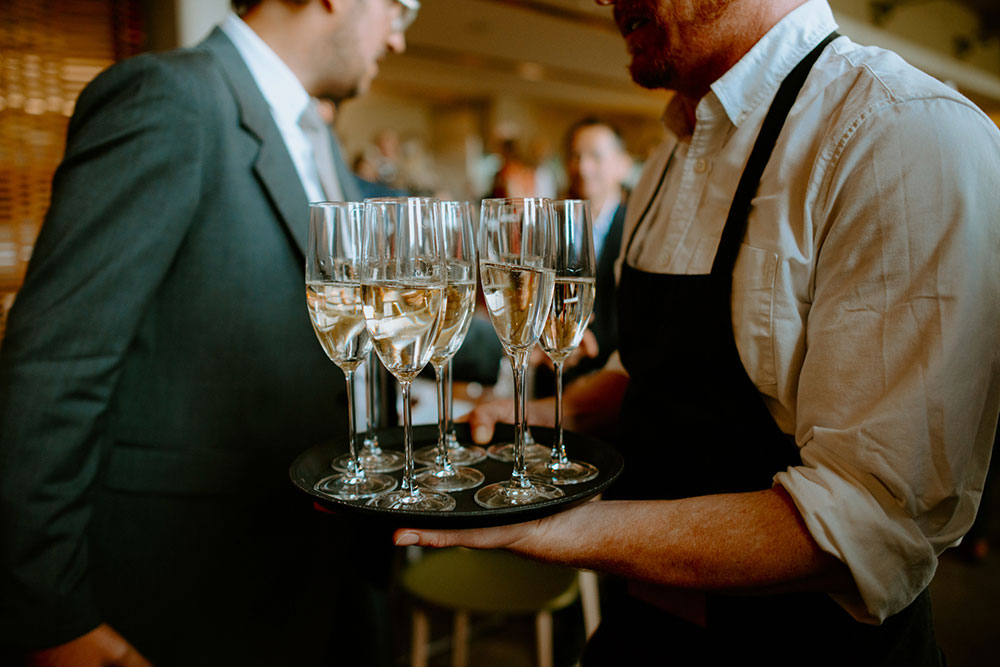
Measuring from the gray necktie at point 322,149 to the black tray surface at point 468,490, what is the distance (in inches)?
28.9

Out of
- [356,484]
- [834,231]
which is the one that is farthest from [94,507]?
[834,231]

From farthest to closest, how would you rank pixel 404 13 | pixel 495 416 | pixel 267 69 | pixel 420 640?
pixel 420 640
pixel 404 13
pixel 267 69
pixel 495 416

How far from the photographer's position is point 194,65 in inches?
49.2

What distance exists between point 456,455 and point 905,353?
618 millimetres

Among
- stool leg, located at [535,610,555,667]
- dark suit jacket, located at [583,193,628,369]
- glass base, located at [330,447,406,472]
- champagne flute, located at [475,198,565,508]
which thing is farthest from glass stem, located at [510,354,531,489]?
dark suit jacket, located at [583,193,628,369]

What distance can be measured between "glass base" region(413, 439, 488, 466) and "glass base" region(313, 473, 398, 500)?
3.6 inches

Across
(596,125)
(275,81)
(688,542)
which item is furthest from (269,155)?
(596,125)

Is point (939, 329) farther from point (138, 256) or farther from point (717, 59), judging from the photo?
point (138, 256)

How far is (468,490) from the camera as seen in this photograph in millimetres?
867

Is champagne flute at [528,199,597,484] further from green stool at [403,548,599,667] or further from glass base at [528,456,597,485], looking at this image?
green stool at [403,548,599,667]

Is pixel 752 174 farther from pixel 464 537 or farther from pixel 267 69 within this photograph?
pixel 267 69

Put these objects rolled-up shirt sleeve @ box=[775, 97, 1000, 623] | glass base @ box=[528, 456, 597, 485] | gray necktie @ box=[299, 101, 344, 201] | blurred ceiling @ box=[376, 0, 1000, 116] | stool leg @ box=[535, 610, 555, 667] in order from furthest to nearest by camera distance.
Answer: blurred ceiling @ box=[376, 0, 1000, 116] → stool leg @ box=[535, 610, 555, 667] → gray necktie @ box=[299, 101, 344, 201] → glass base @ box=[528, 456, 597, 485] → rolled-up shirt sleeve @ box=[775, 97, 1000, 623]

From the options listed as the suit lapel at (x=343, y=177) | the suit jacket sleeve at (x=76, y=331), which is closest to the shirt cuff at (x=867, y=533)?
the suit jacket sleeve at (x=76, y=331)

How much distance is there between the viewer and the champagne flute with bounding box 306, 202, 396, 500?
870mm
